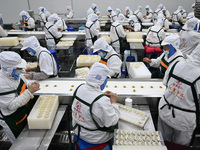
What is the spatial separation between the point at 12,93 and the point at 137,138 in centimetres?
158

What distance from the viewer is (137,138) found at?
184 centimetres

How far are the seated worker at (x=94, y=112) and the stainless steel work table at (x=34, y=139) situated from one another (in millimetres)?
410

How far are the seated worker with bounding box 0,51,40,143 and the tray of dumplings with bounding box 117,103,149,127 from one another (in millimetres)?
1193

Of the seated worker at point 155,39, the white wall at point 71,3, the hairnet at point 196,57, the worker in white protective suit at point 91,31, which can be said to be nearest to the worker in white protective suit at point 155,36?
the seated worker at point 155,39

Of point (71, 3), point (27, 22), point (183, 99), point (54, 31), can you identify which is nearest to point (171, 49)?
point (183, 99)

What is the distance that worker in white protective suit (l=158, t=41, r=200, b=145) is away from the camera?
189cm

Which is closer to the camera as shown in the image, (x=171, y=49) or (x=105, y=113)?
(x=105, y=113)

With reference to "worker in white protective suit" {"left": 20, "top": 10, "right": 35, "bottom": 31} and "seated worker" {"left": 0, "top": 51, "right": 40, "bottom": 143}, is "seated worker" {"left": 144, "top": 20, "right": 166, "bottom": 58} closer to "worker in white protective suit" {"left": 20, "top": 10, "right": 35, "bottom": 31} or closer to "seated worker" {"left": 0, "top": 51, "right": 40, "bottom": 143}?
"seated worker" {"left": 0, "top": 51, "right": 40, "bottom": 143}

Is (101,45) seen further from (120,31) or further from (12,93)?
(120,31)

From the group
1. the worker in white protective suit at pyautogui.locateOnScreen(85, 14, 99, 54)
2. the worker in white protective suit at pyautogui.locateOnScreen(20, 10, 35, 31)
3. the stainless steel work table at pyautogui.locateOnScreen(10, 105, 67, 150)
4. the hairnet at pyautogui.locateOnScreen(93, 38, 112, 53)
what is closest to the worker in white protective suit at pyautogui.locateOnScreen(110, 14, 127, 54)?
the worker in white protective suit at pyautogui.locateOnScreen(85, 14, 99, 54)

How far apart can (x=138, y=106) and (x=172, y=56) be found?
930 millimetres

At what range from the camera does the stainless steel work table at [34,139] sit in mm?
1973

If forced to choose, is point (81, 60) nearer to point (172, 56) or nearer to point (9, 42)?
point (172, 56)

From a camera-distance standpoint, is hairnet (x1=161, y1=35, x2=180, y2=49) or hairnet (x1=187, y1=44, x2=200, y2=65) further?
hairnet (x1=161, y1=35, x2=180, y2=49)
